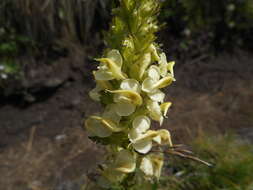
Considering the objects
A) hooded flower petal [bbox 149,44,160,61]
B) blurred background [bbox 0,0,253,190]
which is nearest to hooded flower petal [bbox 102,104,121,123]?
hooded flower petal [bbox 149,44,160,61]

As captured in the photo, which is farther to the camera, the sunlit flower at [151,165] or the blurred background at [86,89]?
the blurred background at [86,89]

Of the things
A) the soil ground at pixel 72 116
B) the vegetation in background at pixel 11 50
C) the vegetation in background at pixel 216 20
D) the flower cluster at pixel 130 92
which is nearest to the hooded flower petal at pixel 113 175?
the flower cluster at pixel 130 92

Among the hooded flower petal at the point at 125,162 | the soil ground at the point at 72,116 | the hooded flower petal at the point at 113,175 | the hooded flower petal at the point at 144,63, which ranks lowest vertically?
the soil ground at the point at 72,116

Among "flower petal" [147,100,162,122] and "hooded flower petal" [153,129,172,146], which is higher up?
"flower petal" [147,100,162,122]

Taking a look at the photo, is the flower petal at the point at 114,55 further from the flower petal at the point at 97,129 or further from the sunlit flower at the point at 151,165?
the sunlit flower at the point at 151,165

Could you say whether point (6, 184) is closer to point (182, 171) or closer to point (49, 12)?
point (182, 171)

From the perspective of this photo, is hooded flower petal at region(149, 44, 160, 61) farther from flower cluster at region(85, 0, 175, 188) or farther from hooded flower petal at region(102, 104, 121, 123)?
hooded flower petal at region(102, 104, 121, 123)

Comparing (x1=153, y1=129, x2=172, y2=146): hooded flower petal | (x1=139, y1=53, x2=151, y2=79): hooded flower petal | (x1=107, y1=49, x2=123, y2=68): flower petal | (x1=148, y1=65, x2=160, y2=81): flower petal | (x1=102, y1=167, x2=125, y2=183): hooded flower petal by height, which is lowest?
(x1=102, y1=167, x2=125, y2=183): hooded flower petal
